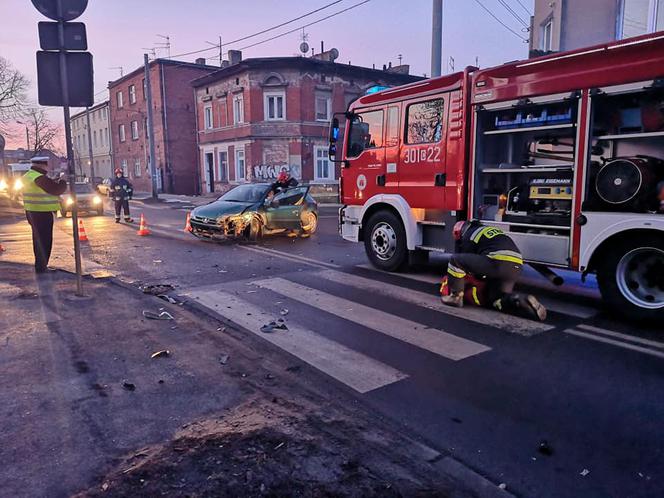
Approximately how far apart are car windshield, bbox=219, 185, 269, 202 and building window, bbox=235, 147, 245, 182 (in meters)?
19.8

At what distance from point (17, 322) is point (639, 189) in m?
6.95

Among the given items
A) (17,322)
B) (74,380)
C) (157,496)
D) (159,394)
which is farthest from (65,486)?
(17,322)

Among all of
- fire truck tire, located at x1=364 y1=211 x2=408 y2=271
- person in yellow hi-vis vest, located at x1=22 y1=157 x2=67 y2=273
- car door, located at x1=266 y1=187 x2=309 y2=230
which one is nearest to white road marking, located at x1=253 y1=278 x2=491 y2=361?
fire truck tire, located at x1=364 y1=211 x2=408 y2=271

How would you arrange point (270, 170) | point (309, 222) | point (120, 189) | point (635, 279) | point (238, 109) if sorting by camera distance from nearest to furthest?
point (635, 279) → point (309, 222) → point (120, 189) → point (270, 170) → point (238, 109)

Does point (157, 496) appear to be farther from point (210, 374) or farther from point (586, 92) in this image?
point (586, 92)

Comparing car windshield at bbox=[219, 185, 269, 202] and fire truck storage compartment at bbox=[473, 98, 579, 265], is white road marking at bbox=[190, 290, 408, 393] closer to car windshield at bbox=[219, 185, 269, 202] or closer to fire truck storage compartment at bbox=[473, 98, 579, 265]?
fire truck storage compartment at bbox=[473, 98, 579, 265]

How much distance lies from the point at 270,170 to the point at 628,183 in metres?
26.9

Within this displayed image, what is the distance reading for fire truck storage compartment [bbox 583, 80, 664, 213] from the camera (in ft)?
17.4

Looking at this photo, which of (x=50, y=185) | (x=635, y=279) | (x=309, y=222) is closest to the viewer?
(x=635, y=279)

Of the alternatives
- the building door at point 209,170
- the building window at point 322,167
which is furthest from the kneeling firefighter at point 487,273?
the building door at point 209,170

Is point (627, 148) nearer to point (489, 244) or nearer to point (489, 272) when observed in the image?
point (489, 244)

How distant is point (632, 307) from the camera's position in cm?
546

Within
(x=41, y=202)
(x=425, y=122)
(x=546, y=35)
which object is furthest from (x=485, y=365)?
(x=546, y=35)

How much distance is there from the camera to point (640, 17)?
1297cm
